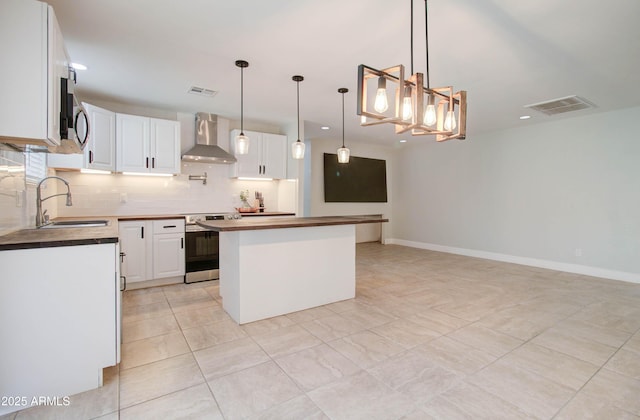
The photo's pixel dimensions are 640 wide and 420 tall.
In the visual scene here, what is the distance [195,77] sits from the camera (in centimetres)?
335

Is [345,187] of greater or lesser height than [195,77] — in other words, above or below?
below

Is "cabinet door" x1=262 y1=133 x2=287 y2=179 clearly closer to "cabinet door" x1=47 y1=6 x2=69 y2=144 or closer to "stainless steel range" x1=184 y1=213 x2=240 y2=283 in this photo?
"stainless steel range" x1=184 y1=213 x2=240 y2=283

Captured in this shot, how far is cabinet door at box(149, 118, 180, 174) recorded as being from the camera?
165 inches

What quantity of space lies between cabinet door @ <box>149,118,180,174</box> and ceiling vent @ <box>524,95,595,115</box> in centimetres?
507

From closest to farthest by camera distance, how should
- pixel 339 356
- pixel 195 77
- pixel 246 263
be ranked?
pixel 339 356 < pixel 246 263 < pixel 195 77

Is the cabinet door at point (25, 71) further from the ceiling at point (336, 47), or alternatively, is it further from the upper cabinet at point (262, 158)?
the upper cabinet at point (262, 158)

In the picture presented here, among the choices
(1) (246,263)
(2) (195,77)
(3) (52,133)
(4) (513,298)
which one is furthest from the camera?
(4) (513,298)

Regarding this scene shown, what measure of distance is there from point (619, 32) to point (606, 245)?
3590mm

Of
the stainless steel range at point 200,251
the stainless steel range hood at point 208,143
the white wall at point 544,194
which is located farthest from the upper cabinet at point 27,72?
the white wall at point 544,194

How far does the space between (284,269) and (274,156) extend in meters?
2.65

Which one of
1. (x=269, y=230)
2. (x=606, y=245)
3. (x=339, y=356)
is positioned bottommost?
(x=339, y=356)

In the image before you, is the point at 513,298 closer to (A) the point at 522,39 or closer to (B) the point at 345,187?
(A) the point at 522,39

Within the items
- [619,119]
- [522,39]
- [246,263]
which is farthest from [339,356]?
[619,119]

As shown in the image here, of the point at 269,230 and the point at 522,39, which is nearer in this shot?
the point at 522,39
